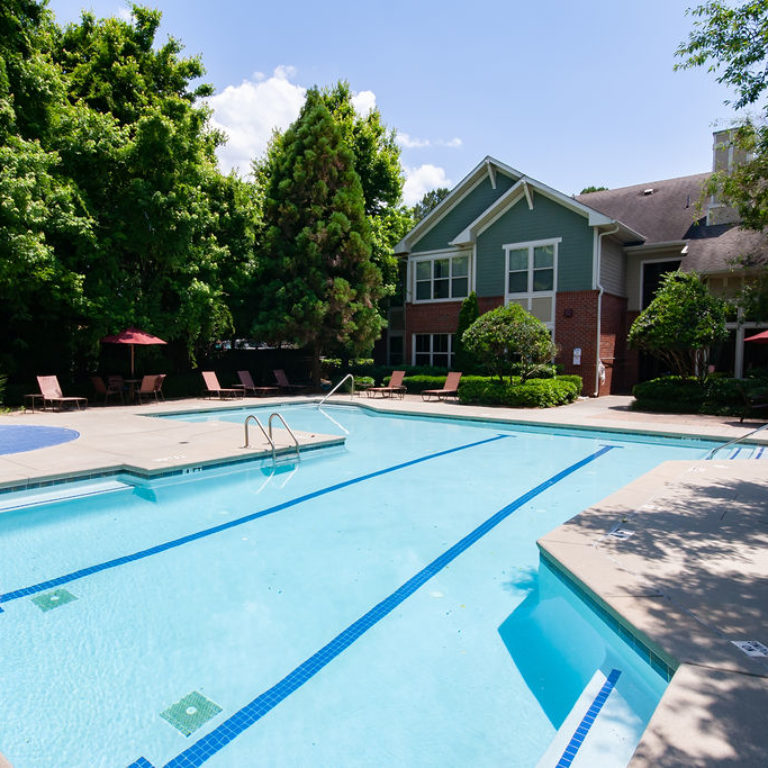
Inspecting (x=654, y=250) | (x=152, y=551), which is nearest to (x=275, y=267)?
(x=654, y=250)

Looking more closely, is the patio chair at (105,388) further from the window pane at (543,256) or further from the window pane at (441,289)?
the window pane at (543,256)

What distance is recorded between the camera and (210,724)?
291 cm

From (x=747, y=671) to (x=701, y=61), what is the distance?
8.06 m

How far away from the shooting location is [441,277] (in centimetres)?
2283

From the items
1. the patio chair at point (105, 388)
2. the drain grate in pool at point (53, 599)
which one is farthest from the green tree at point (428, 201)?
the drain grate in pool at point (53, 599)

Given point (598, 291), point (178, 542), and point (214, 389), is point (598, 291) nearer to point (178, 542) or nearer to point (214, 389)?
point (214, 389)

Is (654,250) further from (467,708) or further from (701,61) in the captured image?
(467,708)

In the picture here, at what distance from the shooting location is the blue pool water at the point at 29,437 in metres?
8.95

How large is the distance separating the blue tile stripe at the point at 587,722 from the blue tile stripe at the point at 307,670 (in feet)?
5.09

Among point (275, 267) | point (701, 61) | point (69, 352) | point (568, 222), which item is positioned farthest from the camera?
point (275, 267)

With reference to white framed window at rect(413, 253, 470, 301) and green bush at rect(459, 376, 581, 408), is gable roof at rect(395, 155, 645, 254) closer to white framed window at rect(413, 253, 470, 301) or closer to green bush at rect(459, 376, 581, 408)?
white framed window at rect(413, 253, 470, 301)

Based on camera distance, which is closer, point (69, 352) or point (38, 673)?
point (38, 673)

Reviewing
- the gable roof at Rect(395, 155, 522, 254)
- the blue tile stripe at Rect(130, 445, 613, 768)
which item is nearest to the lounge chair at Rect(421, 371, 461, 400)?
the gable roof at Rect(395, 155, 522, 254)

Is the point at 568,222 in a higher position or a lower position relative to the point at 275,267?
higher
